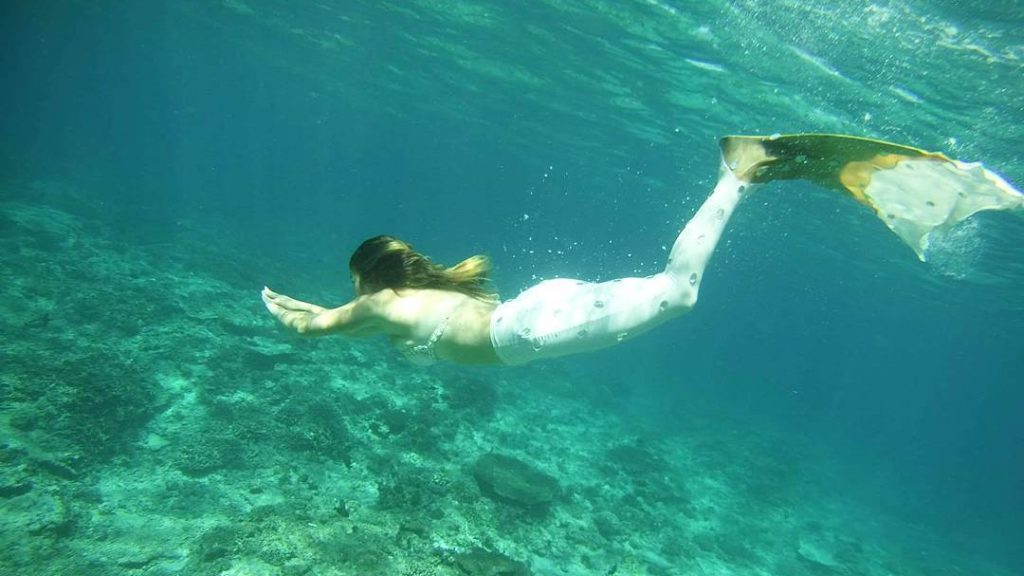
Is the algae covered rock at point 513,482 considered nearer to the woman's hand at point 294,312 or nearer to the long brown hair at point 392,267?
the woman's hand at point 294,312

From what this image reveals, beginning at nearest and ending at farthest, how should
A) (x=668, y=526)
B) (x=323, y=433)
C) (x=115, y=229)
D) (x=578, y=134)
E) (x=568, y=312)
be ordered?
(x=568, y=312) < (x=323, y=433) < (x=668, y=526) < (x=115, y=229) < (x=578, y=134)

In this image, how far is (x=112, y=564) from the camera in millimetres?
6113

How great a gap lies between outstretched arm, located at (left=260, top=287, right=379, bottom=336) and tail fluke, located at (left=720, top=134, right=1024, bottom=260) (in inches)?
131

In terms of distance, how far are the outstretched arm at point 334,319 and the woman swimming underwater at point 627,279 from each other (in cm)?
1

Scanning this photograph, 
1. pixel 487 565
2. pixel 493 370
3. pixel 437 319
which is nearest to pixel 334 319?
pixel 437 319

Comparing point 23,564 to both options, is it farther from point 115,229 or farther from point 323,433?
point 115,229

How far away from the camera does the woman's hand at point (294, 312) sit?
4.18 m

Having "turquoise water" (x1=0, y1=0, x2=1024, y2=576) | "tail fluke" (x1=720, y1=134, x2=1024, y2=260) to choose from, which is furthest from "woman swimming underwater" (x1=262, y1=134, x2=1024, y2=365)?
"turquoise water" (x1=0, y1=0, x2=1024, y2=576)

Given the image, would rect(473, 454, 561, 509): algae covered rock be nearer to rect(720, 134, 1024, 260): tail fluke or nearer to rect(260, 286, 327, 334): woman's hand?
rect(260, 286, 327, 334): woman's hand

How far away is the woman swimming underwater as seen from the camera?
3.90 metres

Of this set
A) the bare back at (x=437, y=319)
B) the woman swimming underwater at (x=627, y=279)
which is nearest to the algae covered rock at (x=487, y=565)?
the woman swimming underwater at (x=627, y=279)

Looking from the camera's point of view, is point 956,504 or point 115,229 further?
point 956,504

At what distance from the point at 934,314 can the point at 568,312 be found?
5324 cm

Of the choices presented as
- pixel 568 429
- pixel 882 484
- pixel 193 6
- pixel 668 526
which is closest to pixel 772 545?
pixel 668 526
